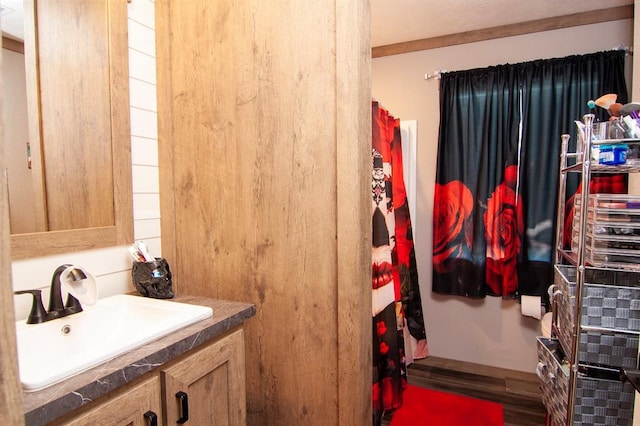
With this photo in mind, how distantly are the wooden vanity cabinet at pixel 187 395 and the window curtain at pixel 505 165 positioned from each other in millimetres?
2154

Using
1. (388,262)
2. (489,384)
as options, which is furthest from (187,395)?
(489,384)

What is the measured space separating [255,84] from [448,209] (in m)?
2.04

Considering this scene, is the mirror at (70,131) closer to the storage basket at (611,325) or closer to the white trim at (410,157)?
the storage basket at (611,325)

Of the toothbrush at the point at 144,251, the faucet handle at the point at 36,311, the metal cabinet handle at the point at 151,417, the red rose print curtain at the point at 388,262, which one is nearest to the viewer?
the metal cabinet handle at the point at 151,417

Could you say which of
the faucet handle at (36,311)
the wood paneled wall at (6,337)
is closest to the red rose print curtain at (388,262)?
the faucet handle at (36,311)

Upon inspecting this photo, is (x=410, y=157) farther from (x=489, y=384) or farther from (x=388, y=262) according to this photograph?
(x=489, y=384)

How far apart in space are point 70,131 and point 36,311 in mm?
623

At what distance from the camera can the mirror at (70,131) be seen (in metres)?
1.15

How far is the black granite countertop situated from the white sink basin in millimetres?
18

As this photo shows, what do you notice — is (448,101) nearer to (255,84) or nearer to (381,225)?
(381,225)

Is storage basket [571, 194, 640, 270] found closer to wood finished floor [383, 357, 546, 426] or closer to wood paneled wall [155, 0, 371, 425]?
wood paneled wall [155, 0, 371, 425]

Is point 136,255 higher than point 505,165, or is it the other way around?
point 505,165

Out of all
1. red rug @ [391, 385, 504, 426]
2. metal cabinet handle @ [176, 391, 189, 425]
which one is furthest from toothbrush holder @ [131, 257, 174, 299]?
red rug @ [391, 385, 504, 426]

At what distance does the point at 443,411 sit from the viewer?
230 cm
